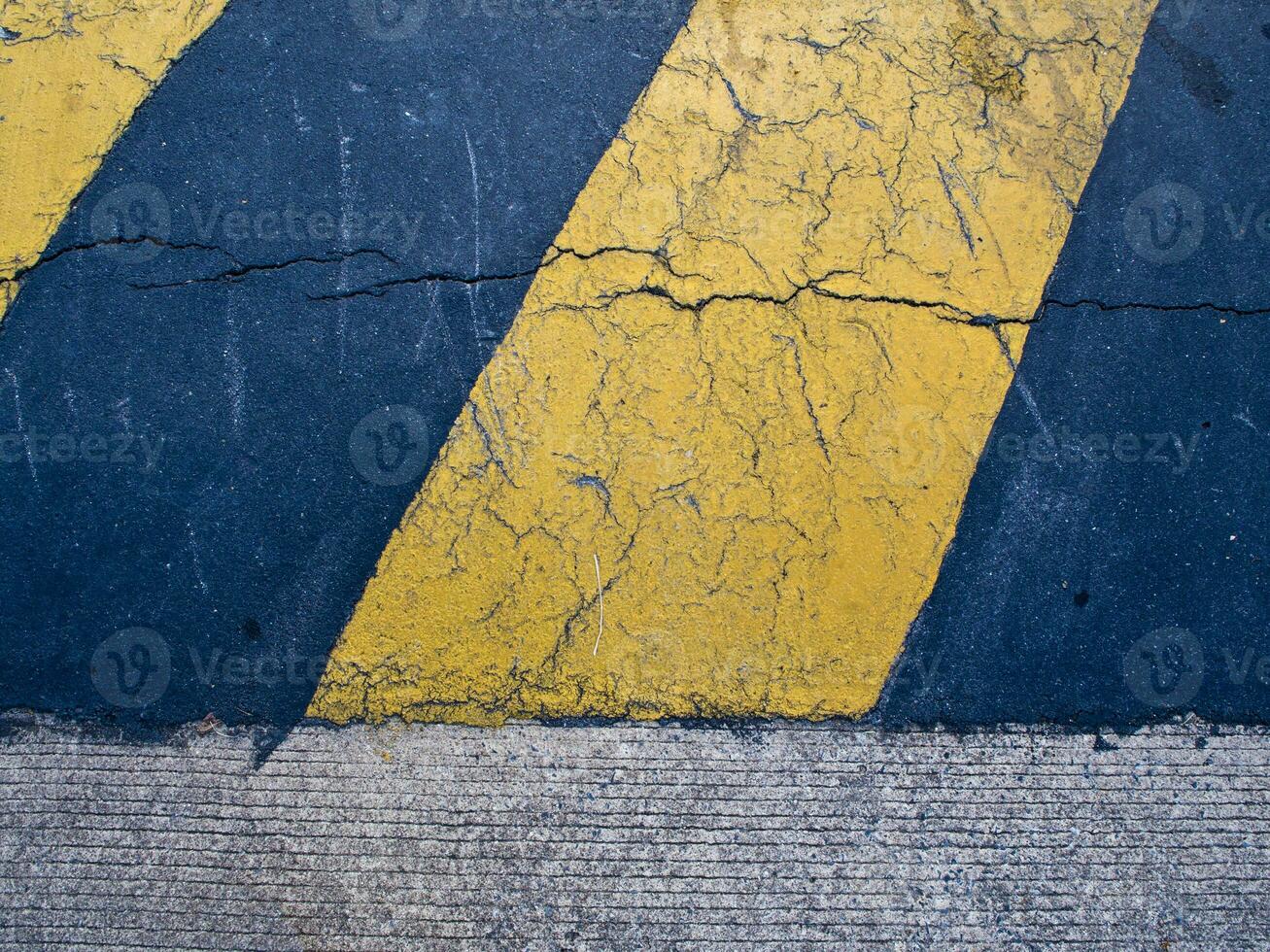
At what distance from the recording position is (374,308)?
301cm

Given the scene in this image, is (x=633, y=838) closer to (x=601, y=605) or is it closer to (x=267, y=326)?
(x=601, y=605)

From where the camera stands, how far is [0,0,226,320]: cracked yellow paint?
3.05 meters

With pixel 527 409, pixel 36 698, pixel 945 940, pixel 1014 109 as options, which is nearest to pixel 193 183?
pixel 527 409

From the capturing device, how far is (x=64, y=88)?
3.13m

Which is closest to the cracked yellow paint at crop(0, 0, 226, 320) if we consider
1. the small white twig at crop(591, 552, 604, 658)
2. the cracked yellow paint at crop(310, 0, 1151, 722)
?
the cracked yellow paint at crop(310, 0, 1151, 722)

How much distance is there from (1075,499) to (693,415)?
1.38 metres

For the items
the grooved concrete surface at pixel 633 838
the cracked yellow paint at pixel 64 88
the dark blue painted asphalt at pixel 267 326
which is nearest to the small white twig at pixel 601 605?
the grooved concrete surface at pixel 633 838

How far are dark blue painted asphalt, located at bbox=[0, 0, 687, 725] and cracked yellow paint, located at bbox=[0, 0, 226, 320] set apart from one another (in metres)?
0.10

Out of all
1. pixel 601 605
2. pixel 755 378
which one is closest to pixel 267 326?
pixel 601 605

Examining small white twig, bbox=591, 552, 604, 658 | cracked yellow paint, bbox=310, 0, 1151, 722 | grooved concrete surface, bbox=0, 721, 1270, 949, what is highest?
cracked yellow paint, bbox=310, 0, 1151, 722

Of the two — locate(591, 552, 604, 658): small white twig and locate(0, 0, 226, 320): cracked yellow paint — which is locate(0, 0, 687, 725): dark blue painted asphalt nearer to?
locate(0, 0, 226, 320): cracked yellow paint

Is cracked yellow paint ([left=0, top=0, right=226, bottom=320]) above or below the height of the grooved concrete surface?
above

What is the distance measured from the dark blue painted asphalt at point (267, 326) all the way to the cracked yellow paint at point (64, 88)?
0.32ft

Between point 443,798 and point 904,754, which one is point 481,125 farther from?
point 904,754
